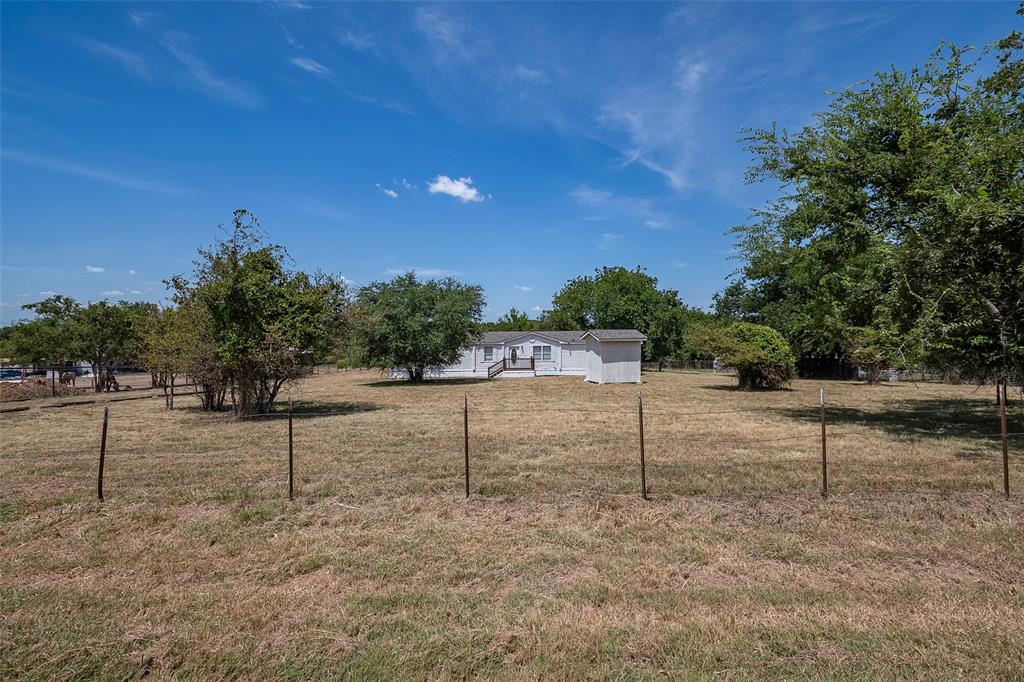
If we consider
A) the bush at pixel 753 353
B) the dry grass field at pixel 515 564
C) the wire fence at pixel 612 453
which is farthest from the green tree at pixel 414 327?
the dry grass field at pixel 515 564

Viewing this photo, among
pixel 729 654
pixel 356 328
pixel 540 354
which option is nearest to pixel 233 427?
pixel 356 328

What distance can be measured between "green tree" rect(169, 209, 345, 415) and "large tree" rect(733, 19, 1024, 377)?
12452 mm

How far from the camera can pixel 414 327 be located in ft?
99.9

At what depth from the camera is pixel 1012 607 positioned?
12.1 ft

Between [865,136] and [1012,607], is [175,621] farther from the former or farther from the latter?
[865,136]

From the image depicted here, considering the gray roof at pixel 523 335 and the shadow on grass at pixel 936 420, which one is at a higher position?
the gray roof at pixel 523 335

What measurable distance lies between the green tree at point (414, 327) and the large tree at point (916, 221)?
1924cm

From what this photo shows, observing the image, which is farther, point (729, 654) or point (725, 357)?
point (725, 357)

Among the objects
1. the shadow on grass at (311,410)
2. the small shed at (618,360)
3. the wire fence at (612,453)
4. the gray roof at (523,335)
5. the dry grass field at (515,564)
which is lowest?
the dry grass field at (515,564)

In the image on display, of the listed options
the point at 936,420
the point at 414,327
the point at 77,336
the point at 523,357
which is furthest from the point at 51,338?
the point at 936,420

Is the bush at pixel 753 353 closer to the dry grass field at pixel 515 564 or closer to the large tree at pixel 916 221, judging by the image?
the large tree at pixel 916 221

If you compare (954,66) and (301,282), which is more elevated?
(954,66)

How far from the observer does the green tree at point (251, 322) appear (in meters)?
14.2

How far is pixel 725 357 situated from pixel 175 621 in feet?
80.8
